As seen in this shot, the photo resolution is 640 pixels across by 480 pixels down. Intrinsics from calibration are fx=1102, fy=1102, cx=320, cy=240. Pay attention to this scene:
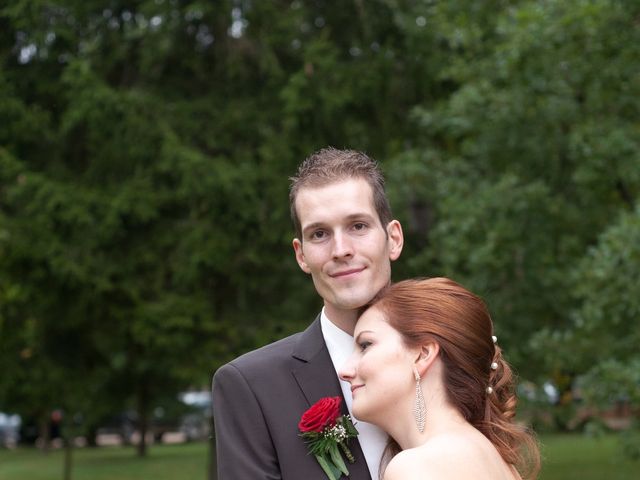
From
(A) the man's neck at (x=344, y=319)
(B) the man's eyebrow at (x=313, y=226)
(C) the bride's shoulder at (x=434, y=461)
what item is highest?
(B) the man's eyebrow at (x=313, y=226)

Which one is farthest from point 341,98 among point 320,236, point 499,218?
point 320,236

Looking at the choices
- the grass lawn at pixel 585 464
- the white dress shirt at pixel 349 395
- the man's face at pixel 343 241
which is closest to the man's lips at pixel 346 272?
the man's face at pixel 343 241

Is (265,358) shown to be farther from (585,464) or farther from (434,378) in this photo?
(585,464)

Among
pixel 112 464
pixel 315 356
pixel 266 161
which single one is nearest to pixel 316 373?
pixel 315 356

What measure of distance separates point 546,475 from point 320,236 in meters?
17.6

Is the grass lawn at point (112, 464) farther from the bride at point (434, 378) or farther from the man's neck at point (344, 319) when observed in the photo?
the bride at point (434, 378)

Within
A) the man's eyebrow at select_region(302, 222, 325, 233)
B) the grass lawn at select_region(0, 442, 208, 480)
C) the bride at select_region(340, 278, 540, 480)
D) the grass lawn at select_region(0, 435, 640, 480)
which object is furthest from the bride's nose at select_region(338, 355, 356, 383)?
the grass lawn at select_region(0, 442, 208, 480)

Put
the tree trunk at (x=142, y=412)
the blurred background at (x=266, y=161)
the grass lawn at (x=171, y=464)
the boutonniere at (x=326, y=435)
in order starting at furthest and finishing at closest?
1. the tree trunk at (x=142, y=412)
2. the grass lawn at (x=171, y=464)
3. the blurred background at (x=266, y=161)
4. the boutonniere at (x=326, y=435)

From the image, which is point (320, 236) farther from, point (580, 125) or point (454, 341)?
point (580, 125)

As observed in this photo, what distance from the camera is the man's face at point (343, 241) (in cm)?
371

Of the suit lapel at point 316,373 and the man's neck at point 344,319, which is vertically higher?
the man's neck at point 344,319

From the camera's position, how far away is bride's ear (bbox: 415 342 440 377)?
3674mm

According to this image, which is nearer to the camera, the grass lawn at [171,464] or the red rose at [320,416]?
the red rose at [320,416]

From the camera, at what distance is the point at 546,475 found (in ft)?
66.6
